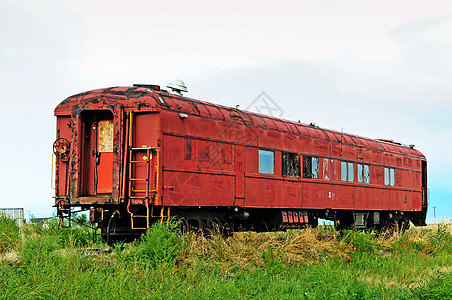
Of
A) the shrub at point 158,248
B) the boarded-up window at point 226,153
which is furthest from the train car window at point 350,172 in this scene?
the shrub at point 158,248

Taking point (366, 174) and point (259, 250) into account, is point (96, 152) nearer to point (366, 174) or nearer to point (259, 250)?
point (259, 250)

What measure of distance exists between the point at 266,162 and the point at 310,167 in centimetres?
264

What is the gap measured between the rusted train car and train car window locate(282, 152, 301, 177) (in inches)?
1.3

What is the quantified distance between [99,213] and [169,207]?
68.3 inches

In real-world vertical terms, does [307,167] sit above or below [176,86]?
below

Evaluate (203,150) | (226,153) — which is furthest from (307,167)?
(203,150)

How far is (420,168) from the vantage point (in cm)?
2623

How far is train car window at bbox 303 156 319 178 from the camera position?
17969 millimetres

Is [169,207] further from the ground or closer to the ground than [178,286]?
further from the ground

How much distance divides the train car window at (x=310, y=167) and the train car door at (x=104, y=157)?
7175 mm

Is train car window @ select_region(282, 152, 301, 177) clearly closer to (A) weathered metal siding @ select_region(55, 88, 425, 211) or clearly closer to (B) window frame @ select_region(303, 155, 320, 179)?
(A) weathered metal siding @ select_region(55, 88, 425, 211)

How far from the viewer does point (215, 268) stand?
10500 millimetres

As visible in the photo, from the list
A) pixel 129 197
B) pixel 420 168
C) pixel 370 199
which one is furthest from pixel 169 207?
pixel 420 168

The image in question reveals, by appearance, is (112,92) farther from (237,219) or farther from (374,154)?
(374,154)
